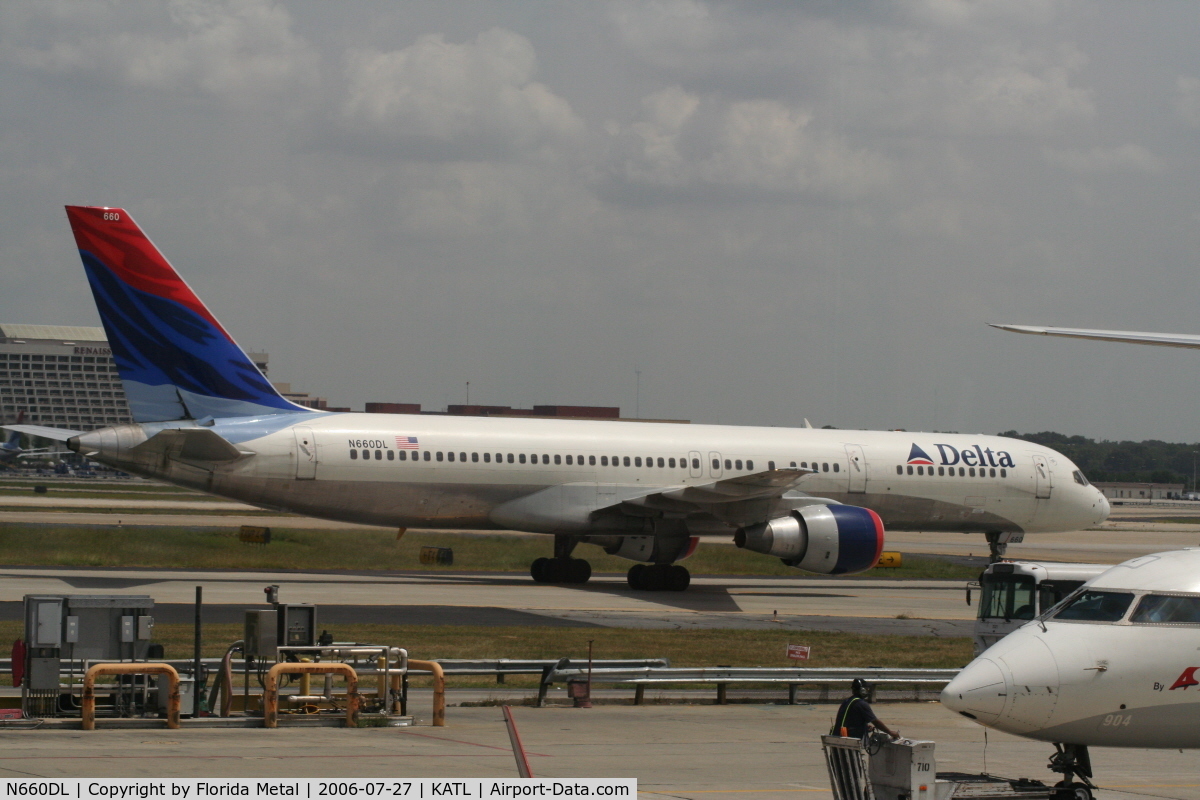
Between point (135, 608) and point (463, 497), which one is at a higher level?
point (463, 497)

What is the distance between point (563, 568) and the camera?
118 feet

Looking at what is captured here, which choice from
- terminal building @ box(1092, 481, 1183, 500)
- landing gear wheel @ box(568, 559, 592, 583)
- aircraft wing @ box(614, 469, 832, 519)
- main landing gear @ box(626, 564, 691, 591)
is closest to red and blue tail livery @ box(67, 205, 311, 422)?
landing gear wheel @ box(568, 559, 592, 583)

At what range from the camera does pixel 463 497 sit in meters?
33.4

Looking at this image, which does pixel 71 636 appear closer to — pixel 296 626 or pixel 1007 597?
pixel 296 626

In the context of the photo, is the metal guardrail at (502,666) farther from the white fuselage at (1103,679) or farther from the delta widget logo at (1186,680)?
the delta widget logo at (1186,680)

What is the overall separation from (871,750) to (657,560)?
24025 millimetres

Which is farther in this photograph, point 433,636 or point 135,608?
point 433,636

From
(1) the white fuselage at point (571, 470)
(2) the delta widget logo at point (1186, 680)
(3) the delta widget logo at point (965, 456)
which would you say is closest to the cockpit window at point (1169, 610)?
(2) the delta widget logo at point (1186, 680)

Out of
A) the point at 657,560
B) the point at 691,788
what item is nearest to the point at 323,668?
the point at 691,788

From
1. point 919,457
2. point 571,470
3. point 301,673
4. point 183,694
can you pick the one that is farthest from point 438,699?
point 919,457

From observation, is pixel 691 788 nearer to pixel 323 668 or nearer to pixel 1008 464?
pixel 323 668

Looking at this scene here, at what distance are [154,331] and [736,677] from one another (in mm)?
17452

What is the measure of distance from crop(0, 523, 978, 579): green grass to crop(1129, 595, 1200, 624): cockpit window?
2887cm

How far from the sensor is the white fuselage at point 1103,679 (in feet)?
37.5
